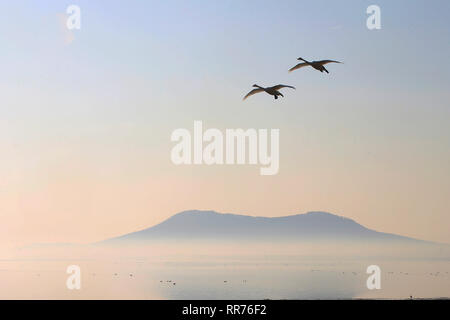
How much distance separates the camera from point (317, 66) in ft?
40.4
